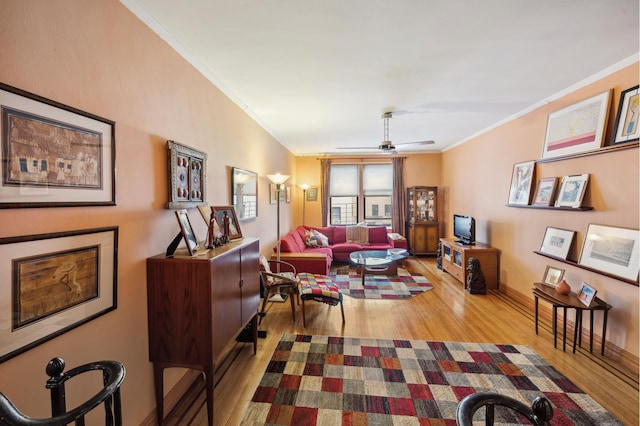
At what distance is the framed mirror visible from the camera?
3.31 m

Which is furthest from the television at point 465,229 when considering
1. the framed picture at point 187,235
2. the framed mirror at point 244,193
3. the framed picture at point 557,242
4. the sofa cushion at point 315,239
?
the framed picture at point 187,235

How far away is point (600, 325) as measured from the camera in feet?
9.23

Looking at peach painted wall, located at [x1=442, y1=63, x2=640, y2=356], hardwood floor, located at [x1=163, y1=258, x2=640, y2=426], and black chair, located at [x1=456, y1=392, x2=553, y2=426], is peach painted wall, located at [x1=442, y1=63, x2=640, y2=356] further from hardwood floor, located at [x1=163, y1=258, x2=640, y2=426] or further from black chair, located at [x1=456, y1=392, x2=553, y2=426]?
black chair, located at [x1=456, y1=392, x2=553, y2=426]

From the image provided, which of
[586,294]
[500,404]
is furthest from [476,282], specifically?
[500,404]

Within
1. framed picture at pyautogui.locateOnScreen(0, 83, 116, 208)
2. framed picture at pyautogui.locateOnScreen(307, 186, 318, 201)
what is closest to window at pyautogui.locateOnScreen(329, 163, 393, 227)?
framed picture at pyautogui.locateOnScreen(307, 186, 318, 201)

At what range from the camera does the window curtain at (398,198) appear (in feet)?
24.4

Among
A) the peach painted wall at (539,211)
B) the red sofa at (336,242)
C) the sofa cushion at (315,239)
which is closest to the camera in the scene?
the peach painted wall at (539,211)

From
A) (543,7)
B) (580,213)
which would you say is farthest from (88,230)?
(580,213)

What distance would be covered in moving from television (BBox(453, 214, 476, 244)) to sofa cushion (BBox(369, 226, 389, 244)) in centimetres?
165

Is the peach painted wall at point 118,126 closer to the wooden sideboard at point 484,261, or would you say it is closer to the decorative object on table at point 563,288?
the decorative object on table at point 563,288

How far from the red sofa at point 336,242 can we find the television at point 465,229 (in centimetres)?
118

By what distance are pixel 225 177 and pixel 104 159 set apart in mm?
1593

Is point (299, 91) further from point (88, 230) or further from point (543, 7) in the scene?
point (88, 230)

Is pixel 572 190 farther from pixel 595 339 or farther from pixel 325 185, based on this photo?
pixel 325 185
